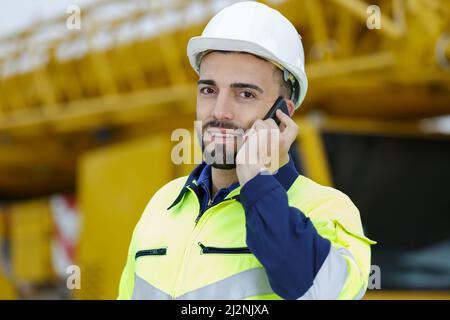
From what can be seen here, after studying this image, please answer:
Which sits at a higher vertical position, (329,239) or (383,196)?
(383,196)

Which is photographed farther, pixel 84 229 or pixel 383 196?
pixel 84 229

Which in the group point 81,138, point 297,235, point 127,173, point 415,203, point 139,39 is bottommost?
point 297,235

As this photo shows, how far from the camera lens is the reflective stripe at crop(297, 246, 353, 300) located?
166 cm

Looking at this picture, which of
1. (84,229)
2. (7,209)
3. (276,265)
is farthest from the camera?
(7,209)

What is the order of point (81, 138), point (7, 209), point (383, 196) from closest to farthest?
point (383, 196) → point (81, 138) → point (7, 209)

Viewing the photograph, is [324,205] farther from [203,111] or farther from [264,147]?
[203,111]

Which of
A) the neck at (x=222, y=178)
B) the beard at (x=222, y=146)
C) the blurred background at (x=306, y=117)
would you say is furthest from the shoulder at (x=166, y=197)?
the blurred background at (x=306, y=117)

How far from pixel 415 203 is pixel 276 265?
408cm

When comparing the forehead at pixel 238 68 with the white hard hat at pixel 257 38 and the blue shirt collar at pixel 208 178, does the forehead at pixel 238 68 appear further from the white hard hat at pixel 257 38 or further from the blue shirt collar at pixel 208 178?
the blue shirt collar at pixel 208 178

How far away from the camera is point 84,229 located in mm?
6852

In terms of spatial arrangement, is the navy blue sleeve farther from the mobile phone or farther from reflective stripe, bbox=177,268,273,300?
the mobile phone

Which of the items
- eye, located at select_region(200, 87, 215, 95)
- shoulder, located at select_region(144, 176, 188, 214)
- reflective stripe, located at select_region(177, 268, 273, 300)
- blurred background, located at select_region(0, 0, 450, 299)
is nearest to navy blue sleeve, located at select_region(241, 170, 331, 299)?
reflective stripe, located at select_region(177, 268, 273, 300)
